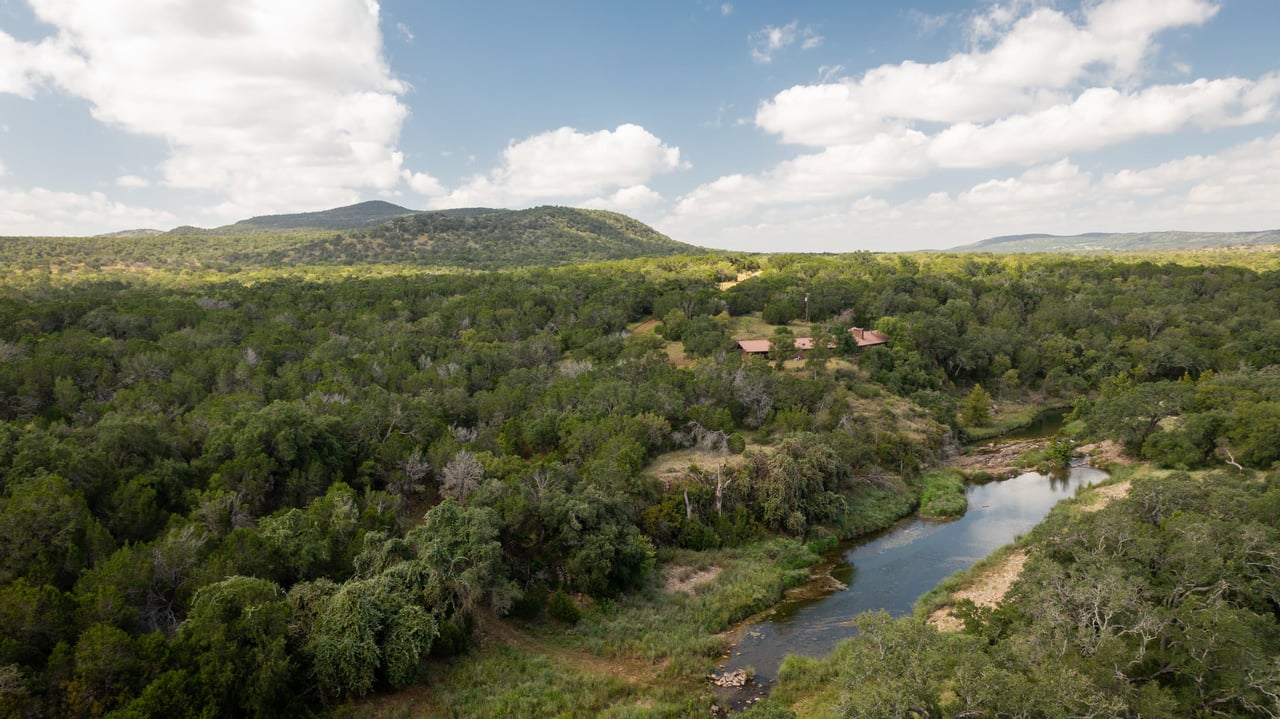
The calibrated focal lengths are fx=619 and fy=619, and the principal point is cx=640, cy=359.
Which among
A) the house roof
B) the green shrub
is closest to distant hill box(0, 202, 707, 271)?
the house roof

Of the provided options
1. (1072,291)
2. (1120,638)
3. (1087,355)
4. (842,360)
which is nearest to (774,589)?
(1120,638)

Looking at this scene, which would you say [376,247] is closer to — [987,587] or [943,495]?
[943,495]

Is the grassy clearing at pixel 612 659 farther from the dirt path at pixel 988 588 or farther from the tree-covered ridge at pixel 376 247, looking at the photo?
the tree-covered ridge at pixel 376 247

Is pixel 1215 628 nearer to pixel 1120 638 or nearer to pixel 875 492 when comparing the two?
pixel 1120 638

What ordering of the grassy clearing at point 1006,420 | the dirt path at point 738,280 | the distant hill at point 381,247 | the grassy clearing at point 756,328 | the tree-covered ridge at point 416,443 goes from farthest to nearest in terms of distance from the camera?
the distant hill at point 381,247 < the dirt path at point 738,280 < the grassy clearing at point 756,328 < the grassy clearing at point 1006,420 < the tree-covered ridge at point 416,443

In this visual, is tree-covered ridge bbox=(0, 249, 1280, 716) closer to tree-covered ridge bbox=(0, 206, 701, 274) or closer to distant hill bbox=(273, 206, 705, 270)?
tree-covered ridge bbox=(0, 206, 701, 274)

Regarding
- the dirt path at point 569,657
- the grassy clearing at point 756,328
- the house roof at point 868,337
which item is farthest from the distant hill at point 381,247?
the dirt path at point 569,657
